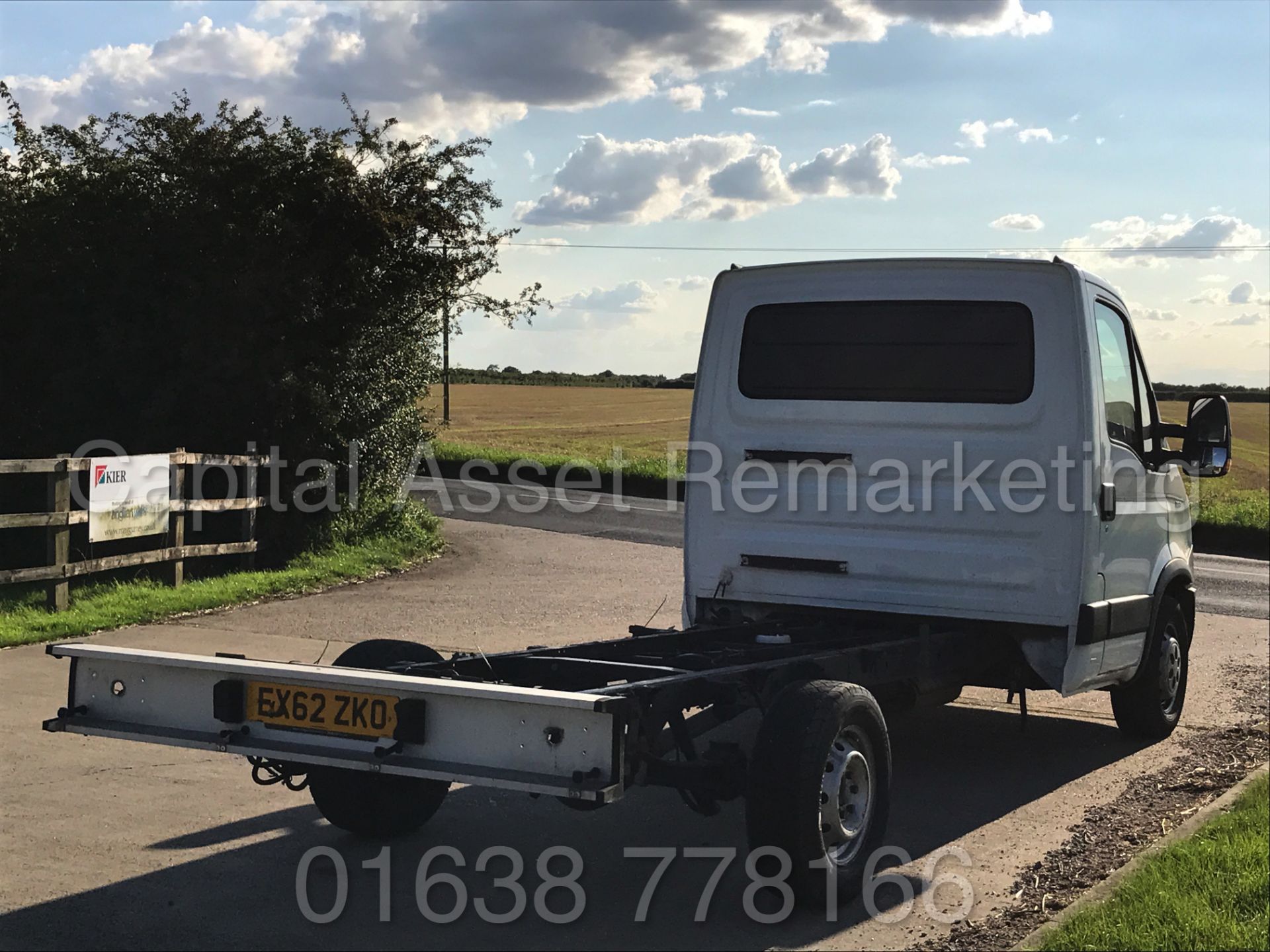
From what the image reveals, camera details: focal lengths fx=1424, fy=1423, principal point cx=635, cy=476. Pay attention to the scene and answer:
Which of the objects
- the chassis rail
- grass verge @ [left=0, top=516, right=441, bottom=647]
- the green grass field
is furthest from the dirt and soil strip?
the green grass field

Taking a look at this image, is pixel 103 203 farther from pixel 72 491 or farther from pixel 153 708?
pixel 153 708

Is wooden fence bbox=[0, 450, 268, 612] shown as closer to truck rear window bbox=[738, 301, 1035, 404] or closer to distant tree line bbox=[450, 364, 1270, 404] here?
truck rear window bbox=[738, 301, 1035, 404]

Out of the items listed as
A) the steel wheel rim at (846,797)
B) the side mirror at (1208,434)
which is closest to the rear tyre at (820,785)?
the steel wheel rim at (846,797)

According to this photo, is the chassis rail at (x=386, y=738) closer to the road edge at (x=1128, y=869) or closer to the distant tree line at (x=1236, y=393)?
the road edge at (x=1128, y=869)

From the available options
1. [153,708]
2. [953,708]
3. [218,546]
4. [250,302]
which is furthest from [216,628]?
[153,708]

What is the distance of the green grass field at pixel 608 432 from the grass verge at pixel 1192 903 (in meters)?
11.1

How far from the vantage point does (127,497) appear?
12727 millimetres

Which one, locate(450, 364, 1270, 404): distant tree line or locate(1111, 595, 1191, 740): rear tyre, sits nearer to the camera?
locate(1111, 595, 1191, 740): rear tyre

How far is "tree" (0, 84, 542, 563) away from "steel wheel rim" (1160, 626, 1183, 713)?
9.53 m

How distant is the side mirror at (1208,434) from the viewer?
773 centimetres

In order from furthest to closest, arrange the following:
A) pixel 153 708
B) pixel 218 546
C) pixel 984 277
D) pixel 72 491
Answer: pixel 72 491, pixel 218 546, pixel 984 277, pixel 153 708

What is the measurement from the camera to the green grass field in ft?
111

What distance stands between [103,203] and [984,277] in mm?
11404

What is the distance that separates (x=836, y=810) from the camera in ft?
16.6
